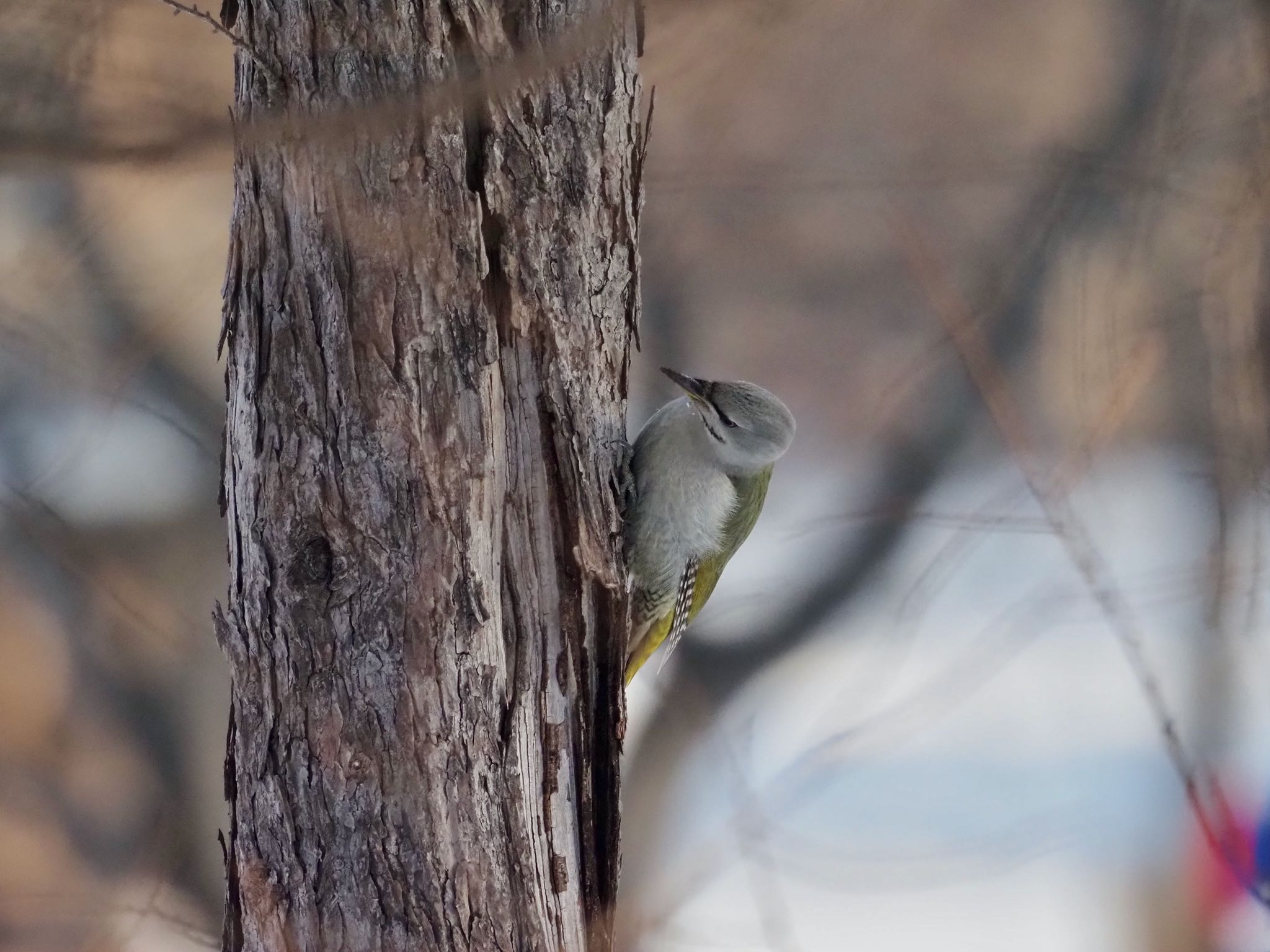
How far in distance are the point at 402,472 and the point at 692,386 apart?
3.06ft

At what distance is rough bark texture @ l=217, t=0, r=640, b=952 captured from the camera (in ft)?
4.51

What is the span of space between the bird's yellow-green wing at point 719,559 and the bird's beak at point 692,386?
9.6 inches

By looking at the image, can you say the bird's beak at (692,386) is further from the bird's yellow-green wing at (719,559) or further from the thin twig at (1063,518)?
the thin twig at (1063,518)

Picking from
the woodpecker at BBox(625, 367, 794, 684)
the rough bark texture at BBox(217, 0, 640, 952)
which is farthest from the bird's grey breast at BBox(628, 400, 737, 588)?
the rough bark texture at BBox(217, 0, 640, 952)

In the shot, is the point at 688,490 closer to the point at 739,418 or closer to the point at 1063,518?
the point at 739,418

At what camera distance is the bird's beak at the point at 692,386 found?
2.20 m

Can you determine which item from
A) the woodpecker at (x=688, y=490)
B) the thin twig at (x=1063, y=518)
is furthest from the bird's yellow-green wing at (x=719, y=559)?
the thin twig at (x=1063, y=518)

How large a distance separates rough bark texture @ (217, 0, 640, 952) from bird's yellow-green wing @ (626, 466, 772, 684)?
→ 0.71 meters

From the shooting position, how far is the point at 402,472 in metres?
1.42

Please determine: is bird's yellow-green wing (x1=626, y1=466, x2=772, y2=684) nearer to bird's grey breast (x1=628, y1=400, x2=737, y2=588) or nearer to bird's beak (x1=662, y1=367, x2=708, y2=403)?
bird's grey breast (x1=628, y1=400, x2=737, y2=588)

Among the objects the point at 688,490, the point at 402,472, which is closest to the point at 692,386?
the point at 688,490

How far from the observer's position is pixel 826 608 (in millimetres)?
3945

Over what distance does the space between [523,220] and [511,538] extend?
17.9 inches

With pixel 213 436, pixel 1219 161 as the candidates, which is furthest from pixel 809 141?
pixel 213 436
